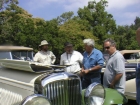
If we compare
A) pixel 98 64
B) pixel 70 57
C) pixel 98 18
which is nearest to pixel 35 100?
pixel 98 64

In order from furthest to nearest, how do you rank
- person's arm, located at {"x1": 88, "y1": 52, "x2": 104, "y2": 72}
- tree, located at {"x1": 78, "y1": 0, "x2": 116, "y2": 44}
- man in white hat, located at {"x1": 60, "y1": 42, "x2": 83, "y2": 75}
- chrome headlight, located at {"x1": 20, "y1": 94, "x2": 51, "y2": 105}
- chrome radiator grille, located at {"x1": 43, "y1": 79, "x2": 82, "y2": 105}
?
tree, located at {"x1": 78, "y1": 0, "x2": 116, "y2": 44} → man in white hat, located at {"x1": 60, "y1": 42, "x2": 83, "y2": 75} → person's arm, located at {"x1": 88, "y1": 52, "x2": 104, "y2": 72} → chrome radiator grille, located at {"x1": 43, "y1": 79, "x2": 82, "y2": 105} → chrome headlight, located at {"x1": 20, "y1": 94, "x2": 51, "y2": 105}

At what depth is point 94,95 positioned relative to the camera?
9.96ft

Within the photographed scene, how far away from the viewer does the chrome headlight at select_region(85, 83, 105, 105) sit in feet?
9.77

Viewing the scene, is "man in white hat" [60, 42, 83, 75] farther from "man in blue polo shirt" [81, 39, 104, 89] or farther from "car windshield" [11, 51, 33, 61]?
"car windshield" [11, 51, 33, 61]

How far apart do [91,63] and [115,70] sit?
3.20 ft

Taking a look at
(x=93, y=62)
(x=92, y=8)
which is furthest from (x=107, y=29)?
(x=93, y=62)

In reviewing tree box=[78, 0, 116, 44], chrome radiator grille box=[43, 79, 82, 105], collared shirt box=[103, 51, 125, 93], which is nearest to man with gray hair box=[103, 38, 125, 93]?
collared shirt box=[103, 51, 125, 93]

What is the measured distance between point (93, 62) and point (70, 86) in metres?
1.73

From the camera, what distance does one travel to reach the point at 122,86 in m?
3.70

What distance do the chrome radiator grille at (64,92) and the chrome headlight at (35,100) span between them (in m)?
0.23

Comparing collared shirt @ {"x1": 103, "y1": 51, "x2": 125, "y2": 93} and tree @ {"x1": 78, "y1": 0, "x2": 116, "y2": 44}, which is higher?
tree @ {"x1": 78, "y1": 0, "x2": 116, "y2": 44}

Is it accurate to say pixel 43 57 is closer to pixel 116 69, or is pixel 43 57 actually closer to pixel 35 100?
pixel 116 69

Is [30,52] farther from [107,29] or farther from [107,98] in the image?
[107,29]

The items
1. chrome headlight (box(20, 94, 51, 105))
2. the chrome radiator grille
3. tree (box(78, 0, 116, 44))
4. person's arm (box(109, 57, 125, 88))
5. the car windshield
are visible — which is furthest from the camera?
tree (box(78, 0, 116, 44))
